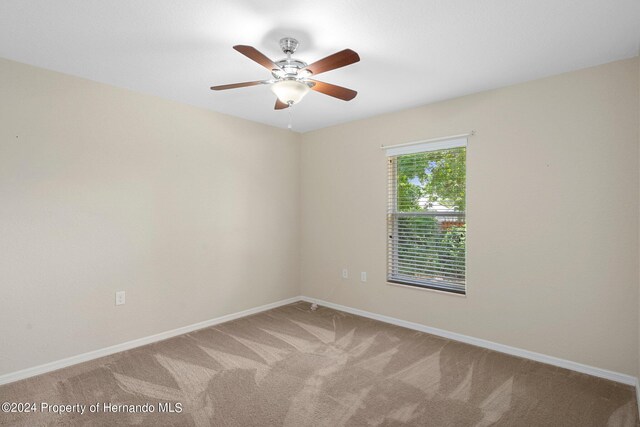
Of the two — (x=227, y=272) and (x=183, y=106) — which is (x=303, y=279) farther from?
(x=183, y=106)

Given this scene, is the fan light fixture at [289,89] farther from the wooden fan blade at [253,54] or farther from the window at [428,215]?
the window at [428,215]

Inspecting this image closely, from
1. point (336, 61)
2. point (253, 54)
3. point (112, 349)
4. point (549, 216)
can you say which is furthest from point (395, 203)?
point (112, 349)

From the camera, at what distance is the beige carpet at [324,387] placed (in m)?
2.21

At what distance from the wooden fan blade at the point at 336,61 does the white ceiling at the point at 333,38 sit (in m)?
0.24

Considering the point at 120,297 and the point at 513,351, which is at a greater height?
the point at 120,297

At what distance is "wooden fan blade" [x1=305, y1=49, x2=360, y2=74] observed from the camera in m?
1.98

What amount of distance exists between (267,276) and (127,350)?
1.76 meters

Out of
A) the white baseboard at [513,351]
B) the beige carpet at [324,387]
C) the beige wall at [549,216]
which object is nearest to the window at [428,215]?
the beige wall at [549,216]

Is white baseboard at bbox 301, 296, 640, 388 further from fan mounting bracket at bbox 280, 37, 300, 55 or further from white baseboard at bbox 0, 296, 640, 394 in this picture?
→ fan mounting bracket at bbox 280, 37, 300, 55

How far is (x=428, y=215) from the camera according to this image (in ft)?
12.4

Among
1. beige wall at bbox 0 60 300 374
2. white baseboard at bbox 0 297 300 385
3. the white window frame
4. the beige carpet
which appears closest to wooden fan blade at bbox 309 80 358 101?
the white window frame

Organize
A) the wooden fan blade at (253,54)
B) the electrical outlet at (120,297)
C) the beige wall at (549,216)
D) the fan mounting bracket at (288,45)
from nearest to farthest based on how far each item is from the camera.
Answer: the wooden fan blade at (253,54) < the fan mounting bracket at (288,45) < the beige wall at (549,216) < the electrical outlet at (120,297)

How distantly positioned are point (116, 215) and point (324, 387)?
234 cm

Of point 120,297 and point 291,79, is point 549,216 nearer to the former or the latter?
point 291,79
